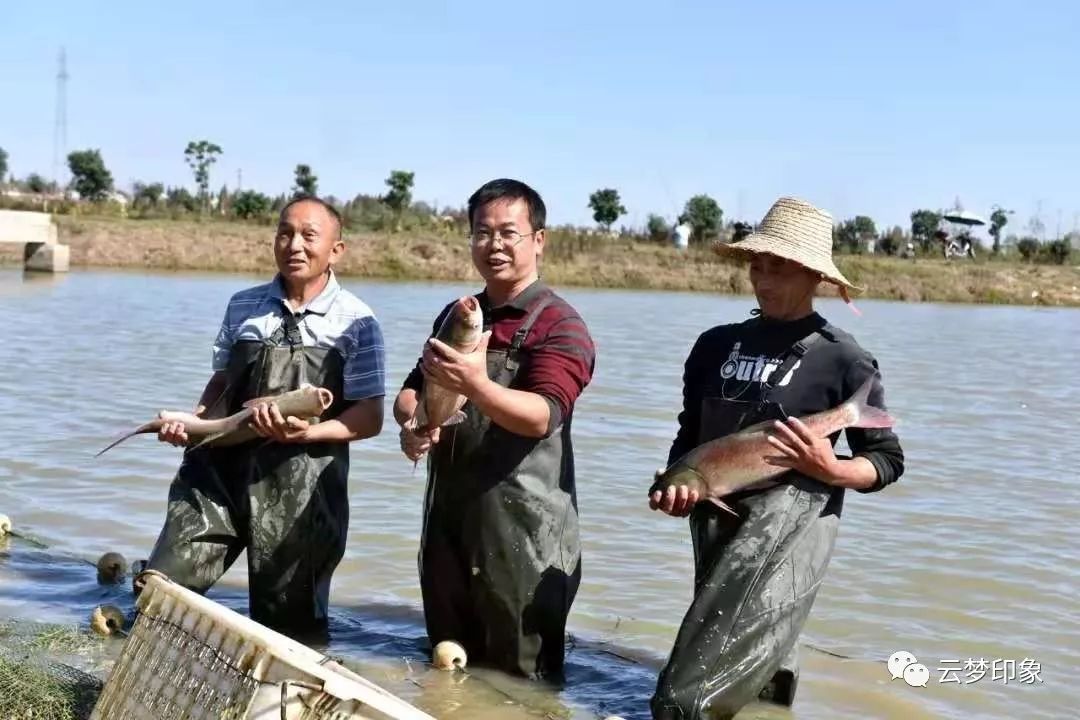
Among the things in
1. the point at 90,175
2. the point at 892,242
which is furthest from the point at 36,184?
the point at 892,242

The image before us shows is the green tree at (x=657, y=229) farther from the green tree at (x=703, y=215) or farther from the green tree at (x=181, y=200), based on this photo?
the green tree at (x=181, y=200)

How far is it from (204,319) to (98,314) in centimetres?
169

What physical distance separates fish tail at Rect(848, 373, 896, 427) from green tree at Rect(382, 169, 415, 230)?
4796 centimetres

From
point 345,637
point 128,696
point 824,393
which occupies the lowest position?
point 345,637

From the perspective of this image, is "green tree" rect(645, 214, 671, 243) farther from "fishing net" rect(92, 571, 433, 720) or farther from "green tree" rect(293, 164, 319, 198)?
"fishing net" rect(92, 571, 433, 720)

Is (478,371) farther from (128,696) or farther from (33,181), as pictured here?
(33,181)

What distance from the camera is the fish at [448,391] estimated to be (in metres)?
4.11

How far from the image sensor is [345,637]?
570 cm

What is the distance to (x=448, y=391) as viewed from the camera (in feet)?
14.2

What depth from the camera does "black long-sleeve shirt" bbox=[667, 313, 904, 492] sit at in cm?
425

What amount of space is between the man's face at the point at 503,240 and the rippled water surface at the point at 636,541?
58.6 inches

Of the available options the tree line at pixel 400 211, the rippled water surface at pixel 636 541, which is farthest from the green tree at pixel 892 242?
the rippled water surface at pixel 636 541

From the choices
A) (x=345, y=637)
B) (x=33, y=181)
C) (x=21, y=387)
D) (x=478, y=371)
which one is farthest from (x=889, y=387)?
(x=33, y=181)

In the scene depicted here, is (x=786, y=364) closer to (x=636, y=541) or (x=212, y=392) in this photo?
(x=212, y=392)
